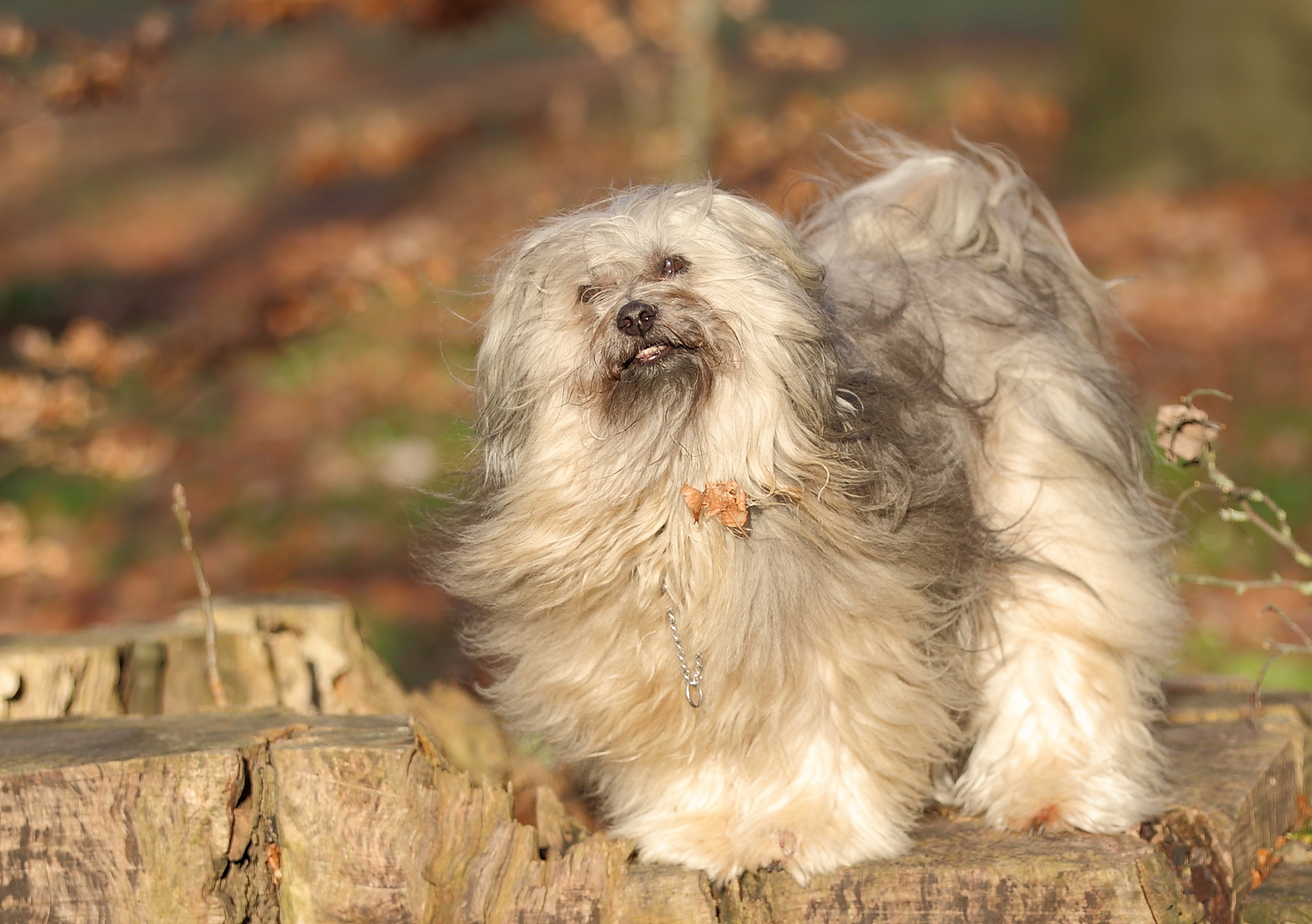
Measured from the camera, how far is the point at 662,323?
286 centimetres

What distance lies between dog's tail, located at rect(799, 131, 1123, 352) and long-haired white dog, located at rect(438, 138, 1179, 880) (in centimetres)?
20

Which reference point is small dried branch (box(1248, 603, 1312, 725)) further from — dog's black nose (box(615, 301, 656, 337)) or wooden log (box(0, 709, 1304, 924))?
dog's black nose (box(615, 301, 656, 337))

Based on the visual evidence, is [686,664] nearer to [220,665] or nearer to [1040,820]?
[1040,820]

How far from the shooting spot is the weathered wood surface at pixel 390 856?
2840 millimetres

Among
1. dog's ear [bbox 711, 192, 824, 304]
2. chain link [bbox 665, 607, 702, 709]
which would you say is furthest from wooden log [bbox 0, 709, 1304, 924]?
dog's ear [bbox 711, 192, 824, 304]

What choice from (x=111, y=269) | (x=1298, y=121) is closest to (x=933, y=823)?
(x=1298, y=121)

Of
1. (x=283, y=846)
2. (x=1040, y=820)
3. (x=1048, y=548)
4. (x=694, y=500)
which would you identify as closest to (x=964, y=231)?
(x=1048, y=548)

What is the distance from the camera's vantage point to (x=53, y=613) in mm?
7762

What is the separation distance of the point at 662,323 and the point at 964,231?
1233mm

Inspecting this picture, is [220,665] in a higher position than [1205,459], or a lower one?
lower

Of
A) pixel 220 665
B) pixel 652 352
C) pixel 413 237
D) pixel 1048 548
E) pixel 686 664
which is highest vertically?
pixel 652 352

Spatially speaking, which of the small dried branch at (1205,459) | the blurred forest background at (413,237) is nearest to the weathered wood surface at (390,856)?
the small dried branch at (1205,459)

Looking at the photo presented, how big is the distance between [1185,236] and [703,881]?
964cm

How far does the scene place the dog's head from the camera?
2887 mm
